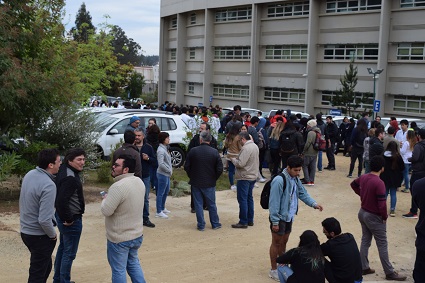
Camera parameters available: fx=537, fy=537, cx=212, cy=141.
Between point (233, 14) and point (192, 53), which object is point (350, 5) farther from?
point (192, 53)

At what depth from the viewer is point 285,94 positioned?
49.3 metres

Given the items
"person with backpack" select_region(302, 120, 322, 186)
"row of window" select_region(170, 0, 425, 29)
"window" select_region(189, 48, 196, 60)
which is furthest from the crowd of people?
"window" select_region(189, 48, 196, 60)

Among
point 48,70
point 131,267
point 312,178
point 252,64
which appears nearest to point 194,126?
point 312,178

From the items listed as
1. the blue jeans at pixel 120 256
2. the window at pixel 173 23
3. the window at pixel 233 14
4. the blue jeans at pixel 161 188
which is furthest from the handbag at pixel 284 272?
the window at pixel 173 23

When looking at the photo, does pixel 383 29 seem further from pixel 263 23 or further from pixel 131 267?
pixel 131 267

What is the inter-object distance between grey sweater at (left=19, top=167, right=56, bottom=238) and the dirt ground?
58.6 inches

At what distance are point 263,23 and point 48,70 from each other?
40.2 m

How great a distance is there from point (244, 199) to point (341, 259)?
12.8 feet

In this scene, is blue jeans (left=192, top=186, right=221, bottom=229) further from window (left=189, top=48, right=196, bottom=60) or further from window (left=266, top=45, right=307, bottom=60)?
window (left=189, top=48, right=196, bottom=60)

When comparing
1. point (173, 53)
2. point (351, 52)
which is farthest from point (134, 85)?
point (351, 52)

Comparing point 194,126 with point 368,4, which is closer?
point 194,126

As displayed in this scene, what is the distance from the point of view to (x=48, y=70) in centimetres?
1202

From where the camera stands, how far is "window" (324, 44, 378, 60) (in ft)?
137

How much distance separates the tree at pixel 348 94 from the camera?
40.3 m
